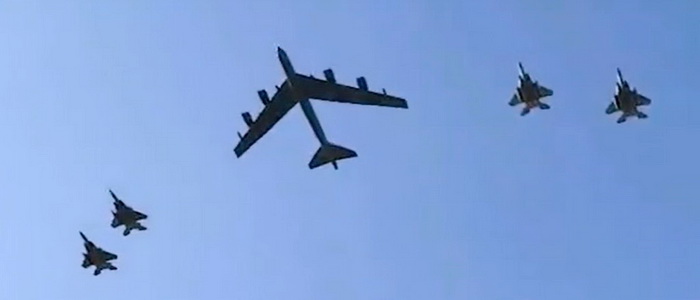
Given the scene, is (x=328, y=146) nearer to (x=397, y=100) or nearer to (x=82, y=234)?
(x=397, y=100)

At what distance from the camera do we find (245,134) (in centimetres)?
7050

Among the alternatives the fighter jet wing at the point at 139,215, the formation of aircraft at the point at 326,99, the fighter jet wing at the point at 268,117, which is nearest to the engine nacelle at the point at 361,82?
the formation of aircraft at the point at 326,99

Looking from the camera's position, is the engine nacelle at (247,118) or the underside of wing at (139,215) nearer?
the engine nacelle at (247,118)

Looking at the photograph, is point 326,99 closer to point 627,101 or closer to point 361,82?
point 361,82

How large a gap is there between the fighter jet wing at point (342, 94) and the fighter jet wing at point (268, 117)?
115 cm

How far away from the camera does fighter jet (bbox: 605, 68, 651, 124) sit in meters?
72.2

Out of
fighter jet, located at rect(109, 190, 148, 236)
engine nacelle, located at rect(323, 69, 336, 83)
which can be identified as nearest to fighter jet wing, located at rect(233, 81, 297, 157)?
engine nacelle, located at rect(323, 69, 336, 83)

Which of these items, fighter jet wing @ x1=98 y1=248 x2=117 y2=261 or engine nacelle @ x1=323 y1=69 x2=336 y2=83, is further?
fighter jet wing @ x1=98 y1=248 x2=117 y2=261

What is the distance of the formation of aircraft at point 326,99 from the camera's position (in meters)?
67.3

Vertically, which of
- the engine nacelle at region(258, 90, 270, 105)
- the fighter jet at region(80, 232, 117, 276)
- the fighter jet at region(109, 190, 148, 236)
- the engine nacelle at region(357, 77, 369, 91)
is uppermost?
the engine nacelle at region(258, 90, 270, 105)

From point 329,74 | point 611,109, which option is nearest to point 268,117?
point 329,74

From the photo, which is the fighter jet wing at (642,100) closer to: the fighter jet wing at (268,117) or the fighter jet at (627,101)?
the fighter jet at (627,101)

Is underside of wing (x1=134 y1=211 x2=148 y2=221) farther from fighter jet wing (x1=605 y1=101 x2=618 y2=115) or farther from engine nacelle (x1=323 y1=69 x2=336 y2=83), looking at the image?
fighter jet wing (x1=605 y1=101 x2=618 y2=115)

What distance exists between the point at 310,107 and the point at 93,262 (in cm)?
1636
